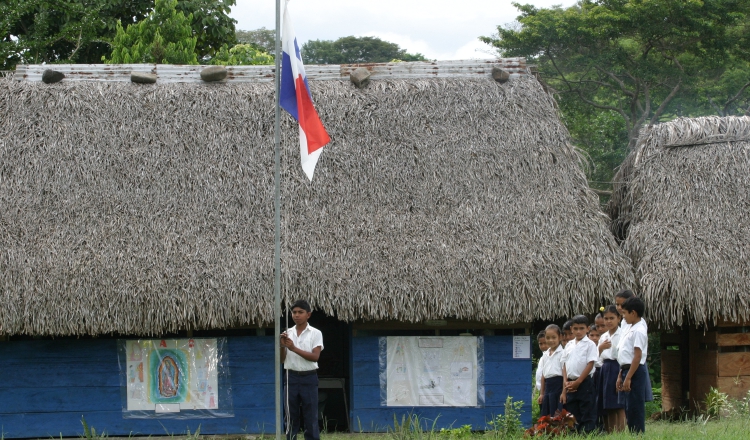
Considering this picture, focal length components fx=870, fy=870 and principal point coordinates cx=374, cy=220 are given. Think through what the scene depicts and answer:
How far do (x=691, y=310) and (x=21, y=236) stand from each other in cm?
741

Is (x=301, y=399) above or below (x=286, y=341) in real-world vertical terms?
below

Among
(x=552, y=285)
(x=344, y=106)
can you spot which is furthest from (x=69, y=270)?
(x=552, y=285)

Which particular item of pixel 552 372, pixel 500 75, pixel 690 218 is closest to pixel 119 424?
pixel 552 372

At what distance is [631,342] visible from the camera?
7.64 m

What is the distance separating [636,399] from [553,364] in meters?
0.94

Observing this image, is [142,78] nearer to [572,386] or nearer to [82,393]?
[82,393]

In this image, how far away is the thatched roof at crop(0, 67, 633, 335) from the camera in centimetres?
913

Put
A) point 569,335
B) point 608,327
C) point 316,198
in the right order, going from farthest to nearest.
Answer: point 316,198, point 569,335, point 608,327

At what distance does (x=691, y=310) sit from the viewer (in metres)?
9.66

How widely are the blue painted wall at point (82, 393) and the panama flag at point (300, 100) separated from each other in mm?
3283

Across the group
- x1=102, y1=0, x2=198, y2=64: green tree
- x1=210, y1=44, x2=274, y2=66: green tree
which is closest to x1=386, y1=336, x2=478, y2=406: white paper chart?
x1=102, y1=0, x2=198, y2=64: green tree

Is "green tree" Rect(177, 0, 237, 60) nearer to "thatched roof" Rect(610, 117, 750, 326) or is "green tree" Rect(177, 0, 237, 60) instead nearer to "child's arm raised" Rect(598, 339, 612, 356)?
"thatched roof" Rect(610, 117, 750, 326)

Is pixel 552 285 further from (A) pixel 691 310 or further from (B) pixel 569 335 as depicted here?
(A) pixel 691 310

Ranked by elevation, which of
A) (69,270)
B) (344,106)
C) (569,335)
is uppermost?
(344,106)
